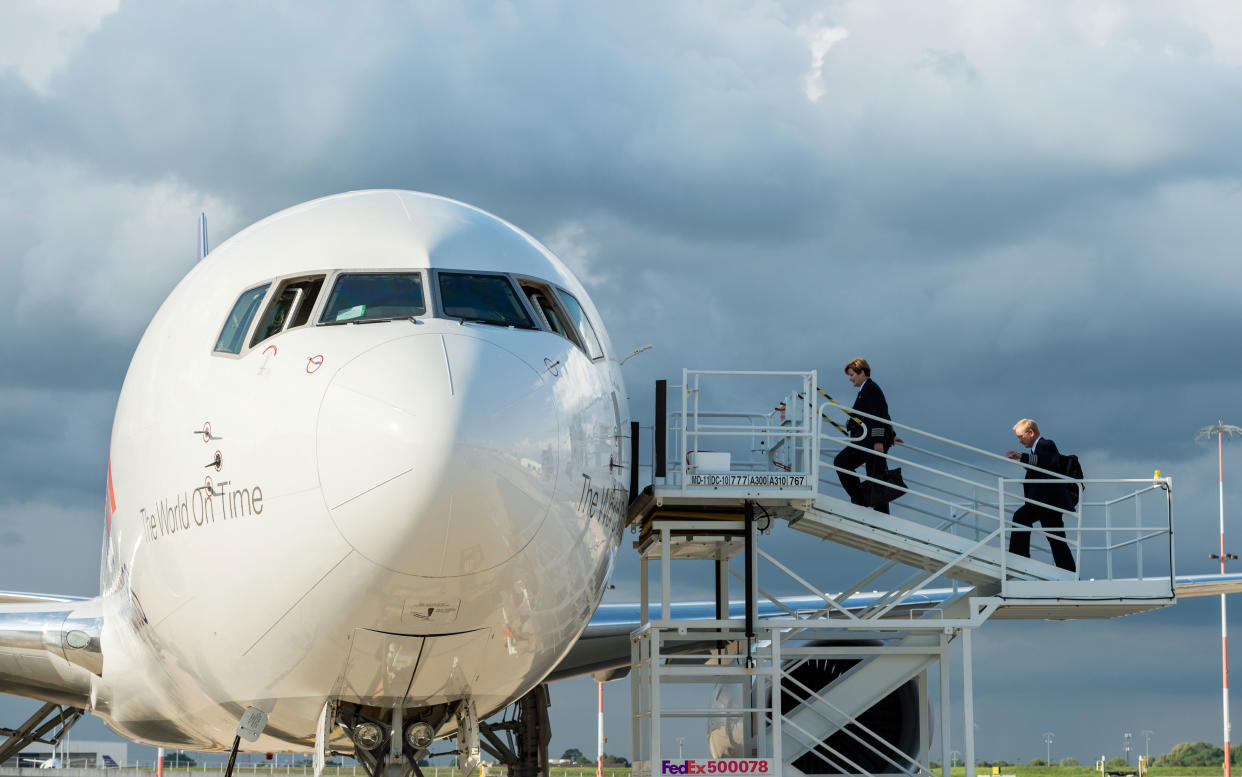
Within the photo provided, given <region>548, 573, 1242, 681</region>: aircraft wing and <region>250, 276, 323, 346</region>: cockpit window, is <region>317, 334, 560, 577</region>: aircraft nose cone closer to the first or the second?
<region>250, 276, 323, 346</region>: cockpit window

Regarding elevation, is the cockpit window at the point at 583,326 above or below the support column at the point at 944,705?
above

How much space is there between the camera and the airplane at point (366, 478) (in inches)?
275

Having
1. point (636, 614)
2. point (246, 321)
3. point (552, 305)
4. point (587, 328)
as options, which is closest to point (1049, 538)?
point (636, 614)

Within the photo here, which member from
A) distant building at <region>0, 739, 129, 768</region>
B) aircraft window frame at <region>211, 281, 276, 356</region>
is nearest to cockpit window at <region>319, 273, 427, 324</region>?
aircraft window frame at <region>211, 281, 276, 356</region>

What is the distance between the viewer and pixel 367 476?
6.87 meters

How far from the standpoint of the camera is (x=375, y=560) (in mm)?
6945

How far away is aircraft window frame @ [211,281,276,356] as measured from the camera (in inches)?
317

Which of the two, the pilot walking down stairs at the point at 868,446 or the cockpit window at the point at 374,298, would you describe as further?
the pilot walking down stairs at the point at 868,446

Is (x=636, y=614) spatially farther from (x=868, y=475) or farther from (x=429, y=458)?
(x=429, y=458)

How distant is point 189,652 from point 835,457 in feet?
24.8

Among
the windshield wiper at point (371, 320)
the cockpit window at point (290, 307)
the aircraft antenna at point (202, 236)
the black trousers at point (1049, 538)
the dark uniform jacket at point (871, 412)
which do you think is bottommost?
the black trousers at point (1049, 538)

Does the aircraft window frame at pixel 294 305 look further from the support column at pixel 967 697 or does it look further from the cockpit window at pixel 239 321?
the support column at pixel 967 697

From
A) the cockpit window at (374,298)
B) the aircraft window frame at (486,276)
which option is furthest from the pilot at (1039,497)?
the cockpit window at (374,298)

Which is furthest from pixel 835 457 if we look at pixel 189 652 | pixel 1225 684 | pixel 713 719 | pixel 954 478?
pixel 1225 684
